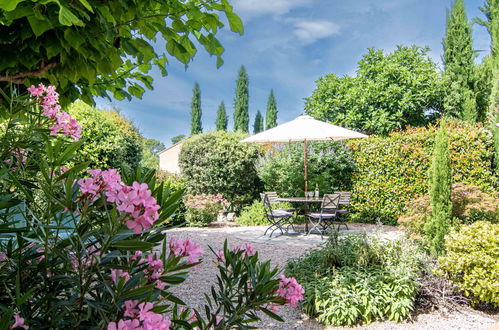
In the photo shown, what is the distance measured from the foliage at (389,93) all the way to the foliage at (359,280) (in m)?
10.4

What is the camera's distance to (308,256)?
4.22 m

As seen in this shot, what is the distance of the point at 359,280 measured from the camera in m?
3.51

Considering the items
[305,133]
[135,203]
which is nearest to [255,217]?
[305,133]

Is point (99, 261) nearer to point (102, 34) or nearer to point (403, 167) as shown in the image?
point (102, 34)

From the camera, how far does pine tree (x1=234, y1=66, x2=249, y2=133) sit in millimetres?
28453

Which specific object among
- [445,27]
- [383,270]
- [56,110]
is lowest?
[383,270]

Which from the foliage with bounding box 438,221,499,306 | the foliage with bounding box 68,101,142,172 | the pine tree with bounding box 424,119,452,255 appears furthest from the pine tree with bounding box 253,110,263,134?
the foliage with bounding box 438,221,499,306

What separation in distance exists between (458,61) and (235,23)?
15254mm

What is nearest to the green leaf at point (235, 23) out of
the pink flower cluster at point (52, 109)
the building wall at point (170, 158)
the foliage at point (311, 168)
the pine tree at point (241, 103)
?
the pink flower cluster at point (52, 109)

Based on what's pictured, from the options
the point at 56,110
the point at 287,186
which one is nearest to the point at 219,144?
the point at 287,186

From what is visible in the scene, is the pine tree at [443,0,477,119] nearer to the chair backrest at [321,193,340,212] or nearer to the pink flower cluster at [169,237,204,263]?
the chair backrest at [321,193,340,212]

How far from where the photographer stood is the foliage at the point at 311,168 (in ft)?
31.0

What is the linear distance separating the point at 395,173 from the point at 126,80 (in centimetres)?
759

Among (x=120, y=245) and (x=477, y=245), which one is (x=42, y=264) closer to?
(x=120, y=245)
